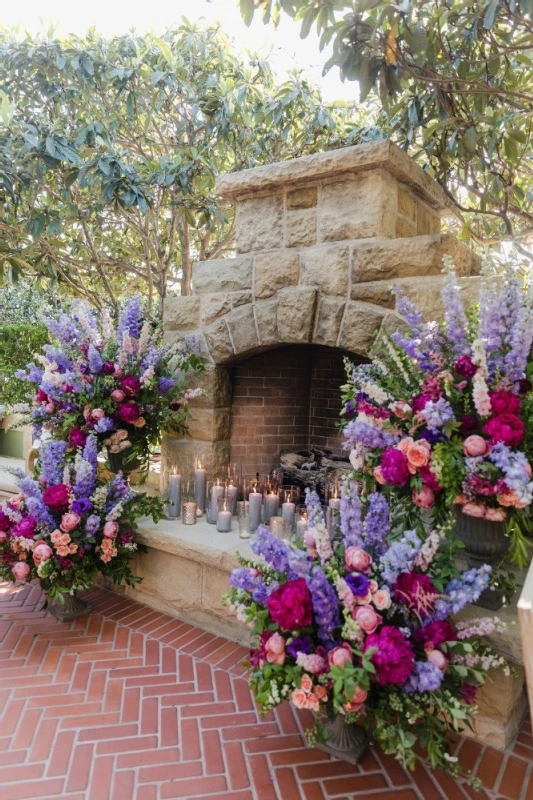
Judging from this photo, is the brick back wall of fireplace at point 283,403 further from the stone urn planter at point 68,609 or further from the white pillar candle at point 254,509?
the stone urn planter at point 68,609

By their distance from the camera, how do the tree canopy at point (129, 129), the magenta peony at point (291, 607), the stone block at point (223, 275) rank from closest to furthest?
the magenta peony at point (291, 607), the stone block at point (223, 275), the tree canopy at point (129, 129)

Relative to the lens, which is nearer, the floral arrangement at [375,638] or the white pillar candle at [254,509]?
the floral arrangement at [375,638]

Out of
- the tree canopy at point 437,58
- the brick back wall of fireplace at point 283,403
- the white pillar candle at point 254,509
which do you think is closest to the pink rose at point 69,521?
the white pillar candle at point 254,509

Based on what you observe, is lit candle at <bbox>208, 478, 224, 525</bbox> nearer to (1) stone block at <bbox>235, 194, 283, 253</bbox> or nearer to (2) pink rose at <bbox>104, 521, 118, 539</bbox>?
(2) pink rose at <bbox>104, 521, 118, 539</bbox>

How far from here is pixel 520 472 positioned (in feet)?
5.29

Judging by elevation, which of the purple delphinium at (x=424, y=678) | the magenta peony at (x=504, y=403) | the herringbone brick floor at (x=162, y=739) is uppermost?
the magenta peony at (x=504, y=403)

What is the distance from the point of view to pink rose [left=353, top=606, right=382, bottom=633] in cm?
161

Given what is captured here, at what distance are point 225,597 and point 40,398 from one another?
1935 millimetres

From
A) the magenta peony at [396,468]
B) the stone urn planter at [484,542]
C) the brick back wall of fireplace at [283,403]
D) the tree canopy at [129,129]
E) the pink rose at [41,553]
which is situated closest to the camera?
the magenta peony at [396,468]

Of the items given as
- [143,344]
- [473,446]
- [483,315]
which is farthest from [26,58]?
[473,446]

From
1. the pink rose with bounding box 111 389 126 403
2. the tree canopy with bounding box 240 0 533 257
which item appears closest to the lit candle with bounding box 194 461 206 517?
the pink rose with bounding box 111 389 126 403

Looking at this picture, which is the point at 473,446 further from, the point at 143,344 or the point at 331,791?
the point at 143,344

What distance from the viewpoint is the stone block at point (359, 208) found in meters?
2.77

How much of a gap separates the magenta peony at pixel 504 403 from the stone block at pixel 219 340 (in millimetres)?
1874
